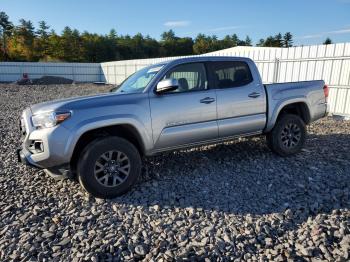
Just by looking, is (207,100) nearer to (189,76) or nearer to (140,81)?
(189,76)

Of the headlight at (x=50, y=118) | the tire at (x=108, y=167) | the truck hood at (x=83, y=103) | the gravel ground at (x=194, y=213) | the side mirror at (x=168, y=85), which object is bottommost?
the gravel ground at (x=194, y=213)

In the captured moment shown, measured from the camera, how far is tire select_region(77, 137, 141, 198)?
3.90m

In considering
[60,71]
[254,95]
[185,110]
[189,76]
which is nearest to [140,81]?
[189,76]

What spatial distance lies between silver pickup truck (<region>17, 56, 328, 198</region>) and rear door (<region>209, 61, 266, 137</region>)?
16 mm

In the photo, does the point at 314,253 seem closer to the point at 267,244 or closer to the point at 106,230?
the point at 267,244

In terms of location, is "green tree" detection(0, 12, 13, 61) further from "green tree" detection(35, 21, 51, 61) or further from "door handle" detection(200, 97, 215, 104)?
"door handle" detection(200, 97, 215, 104)

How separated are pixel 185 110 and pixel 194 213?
1.54 metres

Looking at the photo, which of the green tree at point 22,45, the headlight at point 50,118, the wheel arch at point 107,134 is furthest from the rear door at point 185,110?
the green tree at point 22,45

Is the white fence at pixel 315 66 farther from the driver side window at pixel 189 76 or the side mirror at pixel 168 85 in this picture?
the side mirror at pixel 168 85

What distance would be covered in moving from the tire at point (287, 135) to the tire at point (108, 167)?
2701mm

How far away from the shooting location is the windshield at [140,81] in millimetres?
4562

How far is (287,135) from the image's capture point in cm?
560

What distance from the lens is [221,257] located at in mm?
2889

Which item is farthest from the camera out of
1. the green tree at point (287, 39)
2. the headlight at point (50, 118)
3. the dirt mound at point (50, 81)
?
the green tree at point (287, 39)
